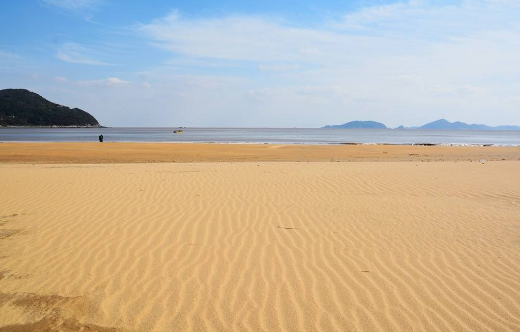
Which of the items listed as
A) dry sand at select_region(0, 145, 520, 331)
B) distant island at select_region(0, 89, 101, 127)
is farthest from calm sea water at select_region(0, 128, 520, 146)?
distant island at select_region(0, 89, 101, 127)

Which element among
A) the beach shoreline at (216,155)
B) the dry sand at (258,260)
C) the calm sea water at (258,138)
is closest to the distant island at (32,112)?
the calm sea water at (258,138)

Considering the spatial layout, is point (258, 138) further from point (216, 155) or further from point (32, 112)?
point (32, 112)

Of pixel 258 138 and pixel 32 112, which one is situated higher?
pixel 32 112

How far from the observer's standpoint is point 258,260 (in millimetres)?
5531

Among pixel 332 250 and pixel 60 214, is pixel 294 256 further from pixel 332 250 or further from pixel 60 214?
pixel 60 214

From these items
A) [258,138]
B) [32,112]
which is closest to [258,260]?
[258,138]

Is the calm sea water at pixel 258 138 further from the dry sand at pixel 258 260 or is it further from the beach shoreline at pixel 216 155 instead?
the dry sand at pixel 258 260

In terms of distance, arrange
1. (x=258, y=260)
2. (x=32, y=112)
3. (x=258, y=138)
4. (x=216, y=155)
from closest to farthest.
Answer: (x=258, y=260)
(x=216, y=155)
(x=258, y=138)
(x=32, y=112)

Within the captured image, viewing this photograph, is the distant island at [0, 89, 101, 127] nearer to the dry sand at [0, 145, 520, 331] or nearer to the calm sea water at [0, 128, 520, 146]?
the calm sea water at [0, 128, 520, 146]

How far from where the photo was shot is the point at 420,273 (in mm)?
5082

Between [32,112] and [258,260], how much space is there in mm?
197220

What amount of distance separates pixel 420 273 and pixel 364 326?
1646 mm

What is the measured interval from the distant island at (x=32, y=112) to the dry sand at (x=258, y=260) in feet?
589

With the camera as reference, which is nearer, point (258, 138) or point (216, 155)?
point (216, 155)
